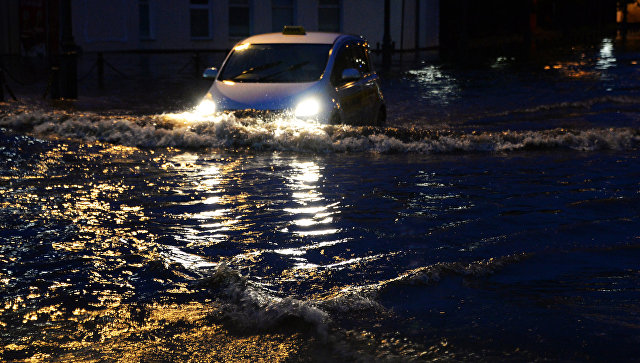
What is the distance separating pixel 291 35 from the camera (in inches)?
509

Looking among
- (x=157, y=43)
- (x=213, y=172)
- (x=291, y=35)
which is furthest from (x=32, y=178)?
(x=157, y=43)

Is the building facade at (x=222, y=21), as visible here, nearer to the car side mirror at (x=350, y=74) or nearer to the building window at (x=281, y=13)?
the building window at (x=281, y=13)

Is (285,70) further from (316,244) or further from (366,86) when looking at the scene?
(316,244)

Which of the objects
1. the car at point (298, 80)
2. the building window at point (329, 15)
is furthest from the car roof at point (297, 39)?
the building window at point (329, 15)

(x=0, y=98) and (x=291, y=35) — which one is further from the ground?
(x=291, y=35)

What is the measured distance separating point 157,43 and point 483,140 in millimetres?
32667

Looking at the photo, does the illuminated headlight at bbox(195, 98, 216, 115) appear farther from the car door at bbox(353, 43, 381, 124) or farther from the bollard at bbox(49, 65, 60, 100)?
the bollard at bbox(49, 65, 60, 100)

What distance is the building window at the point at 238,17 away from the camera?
44.5m

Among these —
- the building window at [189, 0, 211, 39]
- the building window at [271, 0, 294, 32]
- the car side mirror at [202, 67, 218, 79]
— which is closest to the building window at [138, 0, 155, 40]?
the building window at [189, 0, 211, 39]

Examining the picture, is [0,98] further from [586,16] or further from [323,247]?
[586,16]

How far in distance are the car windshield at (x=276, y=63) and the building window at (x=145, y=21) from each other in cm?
3118

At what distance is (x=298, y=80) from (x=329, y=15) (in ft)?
115

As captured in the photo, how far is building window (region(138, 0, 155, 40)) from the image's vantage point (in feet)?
140

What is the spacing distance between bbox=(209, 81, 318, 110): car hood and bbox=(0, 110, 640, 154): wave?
0.58 feet
